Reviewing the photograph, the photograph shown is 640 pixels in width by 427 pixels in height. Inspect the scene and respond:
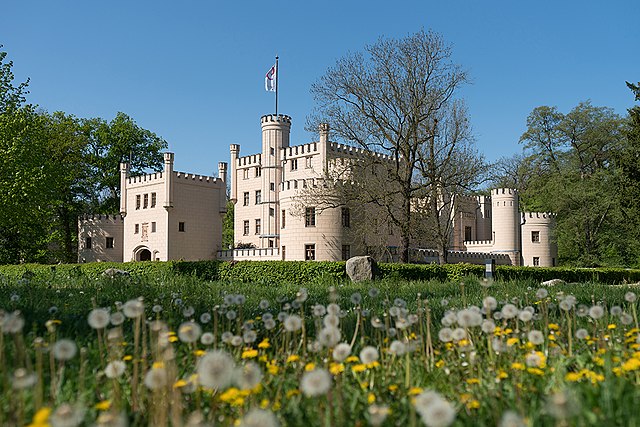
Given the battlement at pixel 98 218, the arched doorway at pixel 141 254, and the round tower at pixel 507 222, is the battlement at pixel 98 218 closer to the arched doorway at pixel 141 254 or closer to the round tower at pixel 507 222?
the arched doorway at pixel 141 254

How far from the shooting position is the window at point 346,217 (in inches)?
1484

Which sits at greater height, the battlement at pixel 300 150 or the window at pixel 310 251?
the battlement at pixel 300 150

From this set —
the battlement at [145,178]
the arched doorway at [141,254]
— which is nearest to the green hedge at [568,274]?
the battlement at [145,178]

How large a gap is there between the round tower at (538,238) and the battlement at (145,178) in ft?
101

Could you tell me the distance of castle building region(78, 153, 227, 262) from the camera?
4628cm

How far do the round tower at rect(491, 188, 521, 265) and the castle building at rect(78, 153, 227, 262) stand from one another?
23.4 meters

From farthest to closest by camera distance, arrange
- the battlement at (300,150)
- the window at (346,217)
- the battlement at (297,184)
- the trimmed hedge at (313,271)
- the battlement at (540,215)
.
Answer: the battlement at (540,215)
the battlement at (300,150)
the window at (346,217)
the battlement at (297,184)
the trimmed hedge at (313,271)

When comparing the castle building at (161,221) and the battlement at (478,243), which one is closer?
the castle building at (161,221)

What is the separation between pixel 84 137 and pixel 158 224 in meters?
10.3

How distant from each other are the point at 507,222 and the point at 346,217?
19.8m

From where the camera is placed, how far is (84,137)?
163ft

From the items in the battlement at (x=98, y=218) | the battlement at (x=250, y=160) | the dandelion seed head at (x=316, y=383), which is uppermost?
the battlement at (x=250, y=160)

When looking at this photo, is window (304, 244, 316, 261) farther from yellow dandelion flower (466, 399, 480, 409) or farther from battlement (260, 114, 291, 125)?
yellow dandelion flower (466, 399, 480, 409)

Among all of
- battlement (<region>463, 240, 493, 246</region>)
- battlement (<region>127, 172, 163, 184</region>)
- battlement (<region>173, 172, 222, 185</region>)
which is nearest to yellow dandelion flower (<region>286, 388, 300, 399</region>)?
battlement (<region>173, 172, 222, 185</region>)
